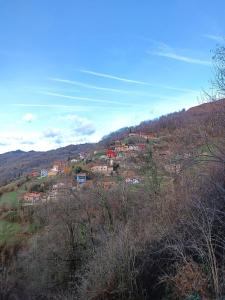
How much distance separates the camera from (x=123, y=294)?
52.4ft

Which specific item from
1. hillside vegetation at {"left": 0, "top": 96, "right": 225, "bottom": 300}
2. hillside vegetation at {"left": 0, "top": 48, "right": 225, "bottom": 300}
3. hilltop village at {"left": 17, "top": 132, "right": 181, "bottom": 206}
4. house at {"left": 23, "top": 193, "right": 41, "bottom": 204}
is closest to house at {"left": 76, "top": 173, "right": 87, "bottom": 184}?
hilltop village at {"left": 17, "top": 132, "right": 181, "bottom": 206}

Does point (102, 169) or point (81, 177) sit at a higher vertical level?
point (102, 169)

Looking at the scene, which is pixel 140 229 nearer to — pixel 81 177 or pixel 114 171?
pixel 114 171

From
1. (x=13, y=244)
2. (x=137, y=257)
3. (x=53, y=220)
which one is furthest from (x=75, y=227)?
(x=13, y=244)

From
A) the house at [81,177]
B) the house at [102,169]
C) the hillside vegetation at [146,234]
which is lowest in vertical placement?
the hillside vegetation at [146,234]

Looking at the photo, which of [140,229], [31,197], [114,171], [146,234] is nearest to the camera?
[146,234]

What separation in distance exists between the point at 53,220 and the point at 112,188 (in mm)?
5266

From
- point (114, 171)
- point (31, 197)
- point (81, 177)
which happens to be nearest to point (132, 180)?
point (114, 171)

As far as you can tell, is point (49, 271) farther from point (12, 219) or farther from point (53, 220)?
point (12, 219)

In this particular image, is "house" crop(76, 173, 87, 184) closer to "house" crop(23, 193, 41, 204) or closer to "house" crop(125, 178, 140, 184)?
"house" crop(23, 193, 41, 204)

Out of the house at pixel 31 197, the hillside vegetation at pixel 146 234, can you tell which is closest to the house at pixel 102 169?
the hillside vegetation at pixel 146 234

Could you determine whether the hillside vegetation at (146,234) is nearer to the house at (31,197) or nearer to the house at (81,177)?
the house at (31,197)

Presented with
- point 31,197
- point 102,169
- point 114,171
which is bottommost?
point 31,197

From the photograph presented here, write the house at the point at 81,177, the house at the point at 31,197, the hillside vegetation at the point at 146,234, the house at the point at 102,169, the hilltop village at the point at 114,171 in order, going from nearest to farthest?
the hillside vegetation at the point at 146,234 < the hilltop village at the point at 114,171 < the house at the point at 102,169 < the house at the point at 81,177 < the house at the point at 31,197
